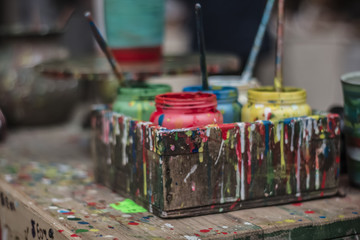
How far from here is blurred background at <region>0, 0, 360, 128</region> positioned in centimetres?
215

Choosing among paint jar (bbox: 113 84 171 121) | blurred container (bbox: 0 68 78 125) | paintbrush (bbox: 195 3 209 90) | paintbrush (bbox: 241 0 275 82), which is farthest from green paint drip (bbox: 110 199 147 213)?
blurred container (bbox: 0 68 78 125)

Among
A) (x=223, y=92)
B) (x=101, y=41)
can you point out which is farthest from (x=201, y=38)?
(x=101, y=41)

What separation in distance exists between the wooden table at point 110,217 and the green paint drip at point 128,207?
0.01m

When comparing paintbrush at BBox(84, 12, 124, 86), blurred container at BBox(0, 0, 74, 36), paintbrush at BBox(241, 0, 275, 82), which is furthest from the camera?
blurred container at BBox(0, 0, 74, 36)

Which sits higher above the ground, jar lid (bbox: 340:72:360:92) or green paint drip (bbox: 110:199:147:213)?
jar lid (bbox: 340:72:360:92)

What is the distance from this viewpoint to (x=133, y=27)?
5.67 ft

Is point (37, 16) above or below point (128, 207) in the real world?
above

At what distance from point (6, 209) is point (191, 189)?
1.64 ft

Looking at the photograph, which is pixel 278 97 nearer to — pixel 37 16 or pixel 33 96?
pixel 33 96

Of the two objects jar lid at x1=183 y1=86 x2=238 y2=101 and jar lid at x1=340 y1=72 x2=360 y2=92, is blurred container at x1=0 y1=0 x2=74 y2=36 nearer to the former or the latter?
jar lid at x1=183 y1=86 x2=238 y2=101

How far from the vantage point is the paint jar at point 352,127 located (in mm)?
1296

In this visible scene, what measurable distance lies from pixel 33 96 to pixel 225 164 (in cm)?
113

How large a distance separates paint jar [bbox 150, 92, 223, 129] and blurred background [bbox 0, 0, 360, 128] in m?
0.52

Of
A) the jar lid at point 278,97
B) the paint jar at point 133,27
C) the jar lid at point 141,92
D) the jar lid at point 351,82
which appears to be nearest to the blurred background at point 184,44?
the paint jar at point 133,27
